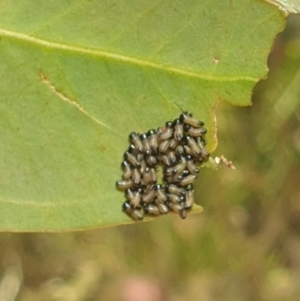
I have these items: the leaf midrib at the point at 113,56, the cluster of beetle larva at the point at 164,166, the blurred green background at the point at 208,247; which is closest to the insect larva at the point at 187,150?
the cluster of beetle larva at the point at 164,166

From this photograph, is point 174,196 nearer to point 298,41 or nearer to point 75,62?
point 75,62

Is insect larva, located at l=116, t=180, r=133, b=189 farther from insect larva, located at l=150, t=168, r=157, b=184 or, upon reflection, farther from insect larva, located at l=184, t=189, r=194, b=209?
insect larva, located at l=184, t=189, r=194, b=209

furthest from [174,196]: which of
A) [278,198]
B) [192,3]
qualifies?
[278,198]

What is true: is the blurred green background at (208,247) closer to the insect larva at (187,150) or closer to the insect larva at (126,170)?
the insect larva at (187,150)

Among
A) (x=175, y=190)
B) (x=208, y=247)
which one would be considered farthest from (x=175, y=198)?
(x=208, y=247)

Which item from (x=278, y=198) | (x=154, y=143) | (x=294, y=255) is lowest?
(x=294, y=255)

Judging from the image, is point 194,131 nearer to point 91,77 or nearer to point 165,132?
point 165,132

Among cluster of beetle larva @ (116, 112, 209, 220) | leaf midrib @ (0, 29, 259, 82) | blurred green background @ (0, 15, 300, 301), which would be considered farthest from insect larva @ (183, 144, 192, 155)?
blurred green background @ (0, 15, 300, 301)
